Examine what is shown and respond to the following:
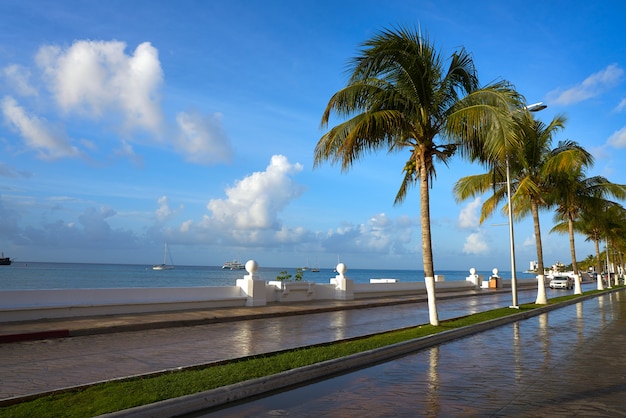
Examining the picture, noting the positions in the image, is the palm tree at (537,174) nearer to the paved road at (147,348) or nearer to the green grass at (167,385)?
the paved road at (147,348)

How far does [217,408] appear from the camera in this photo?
6629mm

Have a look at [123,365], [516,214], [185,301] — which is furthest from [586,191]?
[123,365]

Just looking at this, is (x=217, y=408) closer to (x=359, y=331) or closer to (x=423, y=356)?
(x=423, y=356)

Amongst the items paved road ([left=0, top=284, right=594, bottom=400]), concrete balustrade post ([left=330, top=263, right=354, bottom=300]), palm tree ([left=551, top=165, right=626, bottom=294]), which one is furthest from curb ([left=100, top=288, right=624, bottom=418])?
palm tree ([left=551, top=165, right=626, bottom=294])

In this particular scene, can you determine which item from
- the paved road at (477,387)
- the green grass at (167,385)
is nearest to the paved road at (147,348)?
the green grass at (167,385)

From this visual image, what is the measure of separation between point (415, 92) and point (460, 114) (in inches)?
55.9

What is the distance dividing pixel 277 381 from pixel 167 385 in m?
1.64

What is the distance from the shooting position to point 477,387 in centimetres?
783

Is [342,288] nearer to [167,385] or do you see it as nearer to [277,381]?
[277,381]

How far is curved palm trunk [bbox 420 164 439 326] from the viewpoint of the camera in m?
15.0

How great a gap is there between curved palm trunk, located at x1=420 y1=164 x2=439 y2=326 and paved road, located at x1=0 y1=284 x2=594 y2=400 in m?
1.36

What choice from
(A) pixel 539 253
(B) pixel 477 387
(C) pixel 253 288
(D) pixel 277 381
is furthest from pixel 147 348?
(A) pixel 539 253

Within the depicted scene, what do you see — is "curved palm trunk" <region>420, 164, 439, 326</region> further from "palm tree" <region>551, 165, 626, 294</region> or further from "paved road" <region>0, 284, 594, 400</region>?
"palm tree" <region>551, 165, 626, 294</region>

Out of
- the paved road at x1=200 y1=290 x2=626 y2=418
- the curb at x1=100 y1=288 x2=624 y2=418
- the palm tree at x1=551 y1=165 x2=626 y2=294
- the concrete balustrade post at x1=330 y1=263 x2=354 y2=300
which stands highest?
the palm tree at x1=551 y1=165 x2=626 y2=294
